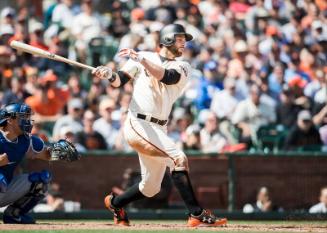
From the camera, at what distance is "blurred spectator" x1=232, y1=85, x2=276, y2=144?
14.0 metres

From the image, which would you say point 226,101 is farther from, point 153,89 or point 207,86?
point 153,89

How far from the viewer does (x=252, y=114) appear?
1443 cm

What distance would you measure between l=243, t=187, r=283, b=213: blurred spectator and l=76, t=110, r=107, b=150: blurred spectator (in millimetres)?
2331

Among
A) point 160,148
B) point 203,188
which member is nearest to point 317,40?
point 203,188

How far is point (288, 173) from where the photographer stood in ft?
42.3

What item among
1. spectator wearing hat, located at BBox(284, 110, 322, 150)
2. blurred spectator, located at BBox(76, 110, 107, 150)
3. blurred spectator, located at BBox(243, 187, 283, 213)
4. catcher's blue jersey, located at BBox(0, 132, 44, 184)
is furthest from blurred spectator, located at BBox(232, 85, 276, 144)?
catcher's blue jersey, located at BBox(0, 132, 44, 184)

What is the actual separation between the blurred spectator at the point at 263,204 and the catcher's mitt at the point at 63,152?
375 cm

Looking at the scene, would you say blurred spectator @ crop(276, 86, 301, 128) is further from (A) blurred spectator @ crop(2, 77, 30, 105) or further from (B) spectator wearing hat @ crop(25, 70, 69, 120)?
(A) blurred spectator @ crop(2, 77, 30, 105)

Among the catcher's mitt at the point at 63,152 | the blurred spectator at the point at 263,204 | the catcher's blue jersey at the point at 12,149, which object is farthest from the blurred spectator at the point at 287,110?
the catcher's blue jersey at the point at 12,149

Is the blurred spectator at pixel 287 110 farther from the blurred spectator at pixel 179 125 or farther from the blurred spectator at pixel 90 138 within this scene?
the blurred spectator at pixel 90 138

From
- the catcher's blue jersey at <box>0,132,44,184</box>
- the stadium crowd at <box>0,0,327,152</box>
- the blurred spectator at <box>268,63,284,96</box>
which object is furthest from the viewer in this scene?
the blurred spectator at <box>268,63,284,96</box>

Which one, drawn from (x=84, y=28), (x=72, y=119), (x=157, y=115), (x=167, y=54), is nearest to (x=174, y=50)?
(x=167, y=54)

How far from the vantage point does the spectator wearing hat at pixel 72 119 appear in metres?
13.8

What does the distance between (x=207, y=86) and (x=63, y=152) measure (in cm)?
574
